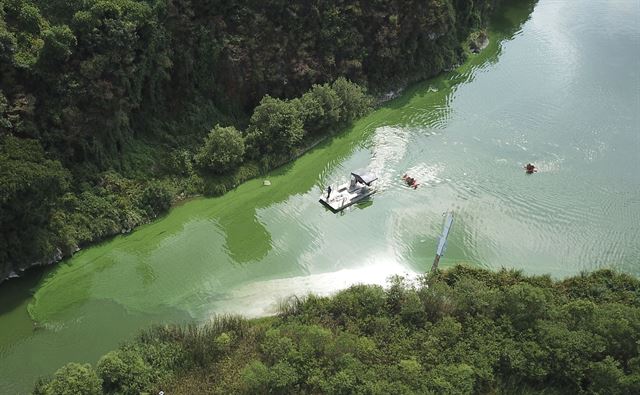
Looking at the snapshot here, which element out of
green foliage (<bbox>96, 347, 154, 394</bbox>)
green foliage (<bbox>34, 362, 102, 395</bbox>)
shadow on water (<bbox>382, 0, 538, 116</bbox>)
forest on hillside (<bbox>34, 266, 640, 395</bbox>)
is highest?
shadow on water (<bbox>382, 0, 538, 116</bbox>)

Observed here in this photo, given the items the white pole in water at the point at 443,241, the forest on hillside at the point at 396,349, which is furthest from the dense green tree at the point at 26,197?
the white pole in water at the point at 443,241

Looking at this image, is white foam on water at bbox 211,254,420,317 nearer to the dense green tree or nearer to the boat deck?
the boat deck

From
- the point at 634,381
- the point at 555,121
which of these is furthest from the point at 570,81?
the point at 634,381

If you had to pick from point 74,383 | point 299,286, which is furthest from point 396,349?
point 74,383

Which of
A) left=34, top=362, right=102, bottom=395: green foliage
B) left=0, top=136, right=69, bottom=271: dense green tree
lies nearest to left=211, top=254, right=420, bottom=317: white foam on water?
left=34, top=362, right=102, bottom=395: green foliage

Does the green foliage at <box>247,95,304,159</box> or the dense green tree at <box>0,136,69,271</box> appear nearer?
the dense green tree at <box>0,136,69,271</box>

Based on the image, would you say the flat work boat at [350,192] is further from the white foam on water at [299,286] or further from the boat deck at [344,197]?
the white foam on water at [299,286]
